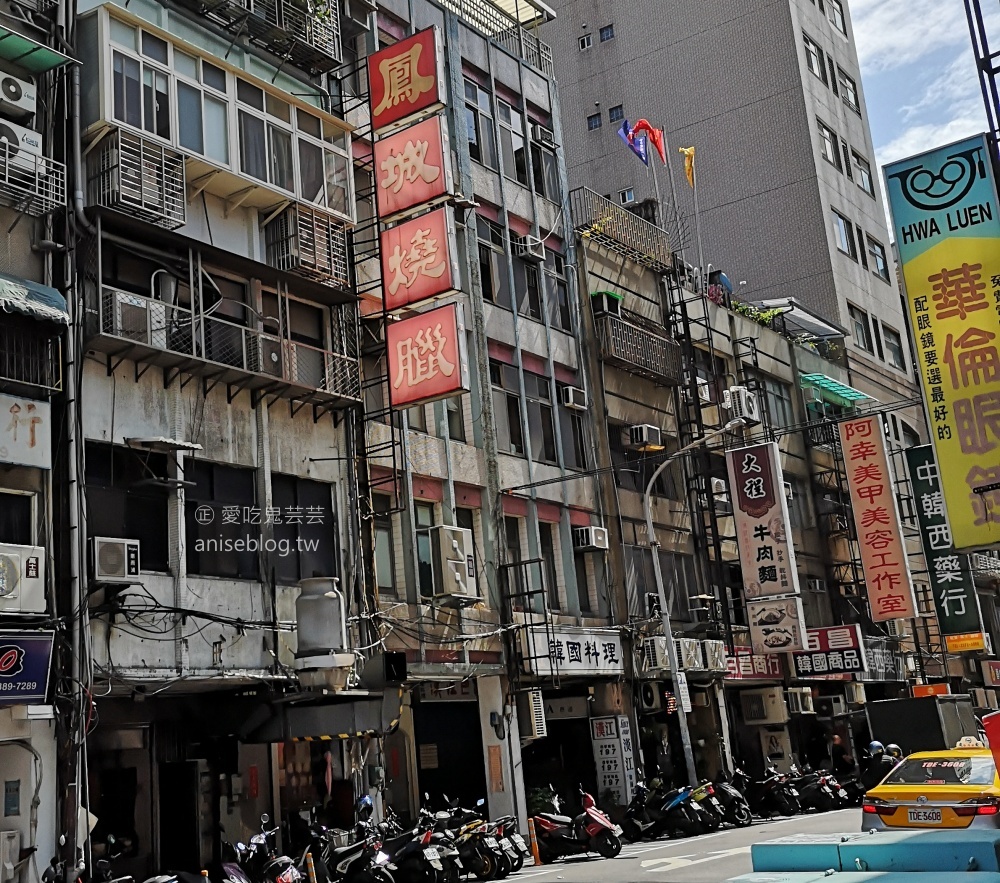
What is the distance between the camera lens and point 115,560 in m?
16.9

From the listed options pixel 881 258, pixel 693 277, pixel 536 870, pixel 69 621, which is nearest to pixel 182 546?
pixel 69 621

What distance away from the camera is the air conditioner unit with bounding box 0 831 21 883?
14.9m

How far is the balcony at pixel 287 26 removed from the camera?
20750mm

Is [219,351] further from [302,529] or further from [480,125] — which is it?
[480,125]

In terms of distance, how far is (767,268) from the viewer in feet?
152

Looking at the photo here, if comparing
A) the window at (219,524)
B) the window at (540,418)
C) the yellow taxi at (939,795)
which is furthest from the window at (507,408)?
the yellow taxi at (939,795)

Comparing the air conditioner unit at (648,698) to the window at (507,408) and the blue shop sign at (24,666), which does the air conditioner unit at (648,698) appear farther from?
the blue shop sign at (24,666)

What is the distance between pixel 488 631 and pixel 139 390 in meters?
9.12

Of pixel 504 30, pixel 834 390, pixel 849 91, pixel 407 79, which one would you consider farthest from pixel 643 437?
pixel 849 91

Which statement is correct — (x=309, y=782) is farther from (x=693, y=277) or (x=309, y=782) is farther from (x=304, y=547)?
(x=693, y=277)

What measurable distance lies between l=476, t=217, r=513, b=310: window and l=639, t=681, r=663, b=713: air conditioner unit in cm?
958

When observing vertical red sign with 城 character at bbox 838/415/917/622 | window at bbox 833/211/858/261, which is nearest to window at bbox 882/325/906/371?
window at bbox 833/211/858/261

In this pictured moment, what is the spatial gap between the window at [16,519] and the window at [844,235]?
35.8 meters

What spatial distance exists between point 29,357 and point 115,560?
3028 mm
